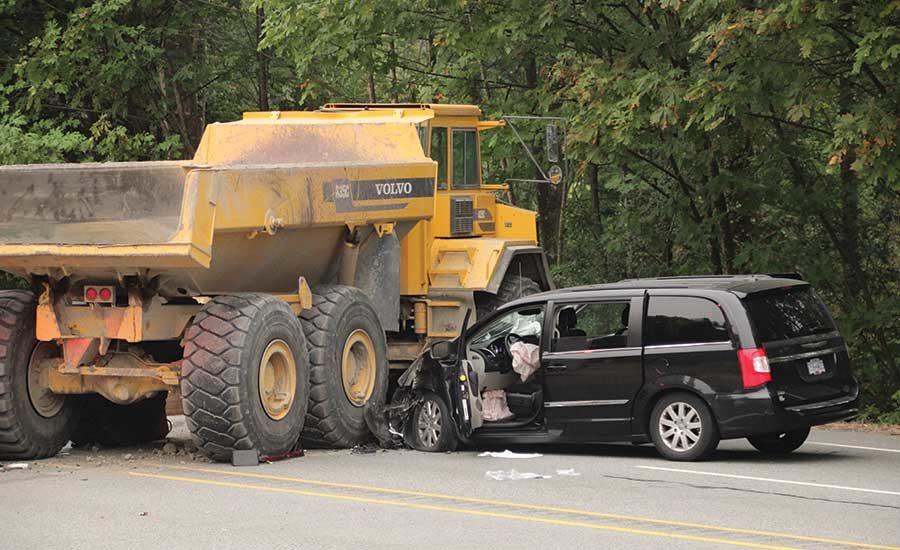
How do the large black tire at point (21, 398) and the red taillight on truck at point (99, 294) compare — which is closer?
the red taillight on truck at point (99, 294)

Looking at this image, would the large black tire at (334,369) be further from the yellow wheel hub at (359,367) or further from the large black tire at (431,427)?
the large black tire at (431,427)

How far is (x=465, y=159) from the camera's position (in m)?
18.6

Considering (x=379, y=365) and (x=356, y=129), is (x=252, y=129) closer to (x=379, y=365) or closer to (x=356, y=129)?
(x=356, y=129)

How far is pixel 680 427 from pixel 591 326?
5.27ft

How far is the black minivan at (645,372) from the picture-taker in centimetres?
1269

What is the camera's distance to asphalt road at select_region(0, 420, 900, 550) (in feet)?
30.8

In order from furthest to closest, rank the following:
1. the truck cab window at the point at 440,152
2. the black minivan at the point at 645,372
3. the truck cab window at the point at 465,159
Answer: the truck cab window at the point at 465,159 → the truck cab window at the point at 440,152 → the black minivan at the point at 645,372

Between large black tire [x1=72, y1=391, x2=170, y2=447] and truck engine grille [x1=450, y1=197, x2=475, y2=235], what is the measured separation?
441cm

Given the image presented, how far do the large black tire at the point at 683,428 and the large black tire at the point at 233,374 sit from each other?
3430mm

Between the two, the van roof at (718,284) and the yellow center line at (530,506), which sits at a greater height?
the van roof at (718,284)

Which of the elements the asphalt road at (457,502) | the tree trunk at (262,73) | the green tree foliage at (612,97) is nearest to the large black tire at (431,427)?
the asphalt road at (457,502)

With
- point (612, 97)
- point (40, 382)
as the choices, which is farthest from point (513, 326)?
point (612, 97)

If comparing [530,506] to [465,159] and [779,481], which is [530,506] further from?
[465,159]

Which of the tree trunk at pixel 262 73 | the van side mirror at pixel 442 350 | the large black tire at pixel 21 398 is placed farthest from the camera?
the tree trunk at pixel 262 73
